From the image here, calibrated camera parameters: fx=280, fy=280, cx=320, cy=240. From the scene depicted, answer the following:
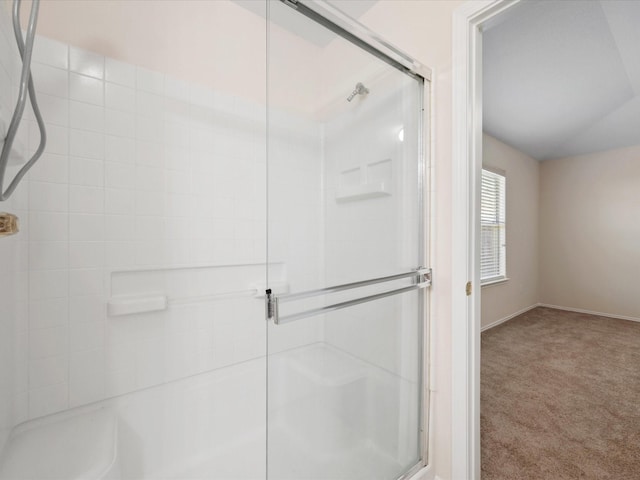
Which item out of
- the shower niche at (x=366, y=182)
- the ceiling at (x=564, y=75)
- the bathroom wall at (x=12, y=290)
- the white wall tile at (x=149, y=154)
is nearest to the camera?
A: the bathroom wall at (x=12, y=290)

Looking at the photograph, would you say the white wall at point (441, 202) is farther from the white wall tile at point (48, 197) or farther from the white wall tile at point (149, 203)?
the white wall tile at point (48, 197)

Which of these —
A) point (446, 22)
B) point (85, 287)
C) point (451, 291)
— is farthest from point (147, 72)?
point (451, 291)

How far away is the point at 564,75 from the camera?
8.30ft

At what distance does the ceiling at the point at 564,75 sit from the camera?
6.30ft

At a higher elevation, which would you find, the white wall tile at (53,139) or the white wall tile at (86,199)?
the white wall tile at (53,139)

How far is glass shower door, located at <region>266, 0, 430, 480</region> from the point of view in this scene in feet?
2.97

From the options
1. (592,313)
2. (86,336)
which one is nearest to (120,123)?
(86,336)

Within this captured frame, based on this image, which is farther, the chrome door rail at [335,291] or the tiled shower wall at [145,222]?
the tiled shower wall at [145,222]

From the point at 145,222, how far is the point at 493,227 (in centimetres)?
381

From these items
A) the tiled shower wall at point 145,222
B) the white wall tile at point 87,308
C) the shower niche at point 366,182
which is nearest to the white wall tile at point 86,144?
the tiled shower wall at point 145,222

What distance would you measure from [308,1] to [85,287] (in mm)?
1416

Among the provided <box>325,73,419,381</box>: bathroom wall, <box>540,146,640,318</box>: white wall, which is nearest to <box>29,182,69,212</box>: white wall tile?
<box>325,73,419,381</box>: bathroom wall

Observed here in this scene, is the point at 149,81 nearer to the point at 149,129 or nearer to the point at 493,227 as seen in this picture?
the point at 149,129

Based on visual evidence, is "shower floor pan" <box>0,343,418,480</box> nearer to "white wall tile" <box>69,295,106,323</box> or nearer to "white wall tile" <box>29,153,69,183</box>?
"white wall tile" <box>69,295,106,323</box>
